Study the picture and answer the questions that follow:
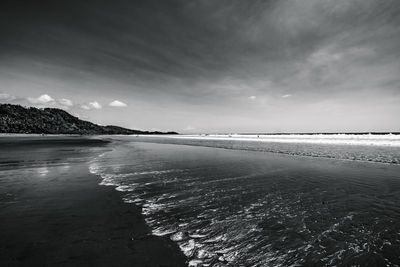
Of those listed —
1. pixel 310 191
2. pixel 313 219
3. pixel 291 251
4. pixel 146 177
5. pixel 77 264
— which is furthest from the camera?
pixel 146 177

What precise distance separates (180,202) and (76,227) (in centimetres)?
339

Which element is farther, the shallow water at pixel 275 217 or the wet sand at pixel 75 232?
the shallow water at pixel 275 217

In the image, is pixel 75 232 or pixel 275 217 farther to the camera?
pixel 275 217

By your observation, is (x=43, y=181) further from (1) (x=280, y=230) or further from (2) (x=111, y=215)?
(1) (x=280, y=230)

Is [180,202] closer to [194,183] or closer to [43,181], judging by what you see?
[194,183]

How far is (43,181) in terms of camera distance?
1081 cm

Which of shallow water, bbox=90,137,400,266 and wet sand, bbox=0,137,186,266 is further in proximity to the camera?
shallow water, bbox=90,137,400,266

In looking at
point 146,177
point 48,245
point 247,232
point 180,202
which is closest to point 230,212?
point 247,232

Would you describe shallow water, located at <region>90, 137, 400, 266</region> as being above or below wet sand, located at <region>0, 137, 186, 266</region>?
above

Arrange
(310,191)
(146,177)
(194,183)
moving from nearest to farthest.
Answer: (310,191) → (194,183) → (146,177)

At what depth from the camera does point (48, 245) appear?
4602 millimetres

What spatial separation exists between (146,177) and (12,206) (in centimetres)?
600

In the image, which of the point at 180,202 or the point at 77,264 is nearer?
the point at 77,264

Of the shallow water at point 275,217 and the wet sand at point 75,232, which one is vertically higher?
the shallow water at point 275,217
